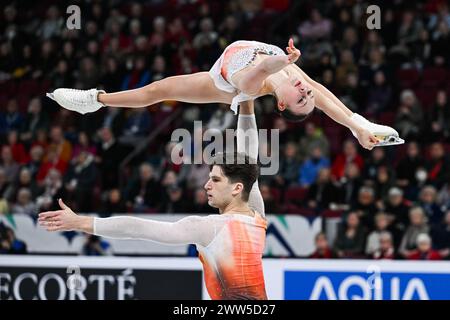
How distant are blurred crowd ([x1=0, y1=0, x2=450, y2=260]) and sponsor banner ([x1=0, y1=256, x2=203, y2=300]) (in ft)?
6.58

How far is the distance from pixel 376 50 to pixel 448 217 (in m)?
3.97

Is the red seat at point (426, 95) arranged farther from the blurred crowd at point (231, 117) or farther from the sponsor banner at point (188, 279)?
the sponsor banner at point (188, 279)

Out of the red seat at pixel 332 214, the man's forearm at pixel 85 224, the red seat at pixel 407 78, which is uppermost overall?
the red seat at pixel 407 78

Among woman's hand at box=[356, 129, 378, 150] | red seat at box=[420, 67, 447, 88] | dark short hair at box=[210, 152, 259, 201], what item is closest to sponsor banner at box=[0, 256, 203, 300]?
woman's hand at box=[356, 129, 378, 150]

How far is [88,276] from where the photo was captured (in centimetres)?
1024

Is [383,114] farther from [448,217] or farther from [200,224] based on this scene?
[200,224]

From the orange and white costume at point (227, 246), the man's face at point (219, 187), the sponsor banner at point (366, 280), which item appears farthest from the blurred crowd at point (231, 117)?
the man's face at point (219, 187)

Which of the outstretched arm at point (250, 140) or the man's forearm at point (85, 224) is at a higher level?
the outstretched arm at point (250, 140)

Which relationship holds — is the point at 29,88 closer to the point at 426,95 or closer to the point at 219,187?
the point at 426,95

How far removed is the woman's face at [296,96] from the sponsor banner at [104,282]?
150 inches

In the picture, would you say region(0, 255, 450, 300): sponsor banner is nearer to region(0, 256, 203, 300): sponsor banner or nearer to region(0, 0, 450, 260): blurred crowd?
region(0, 256, 203, 300): sponsor banner

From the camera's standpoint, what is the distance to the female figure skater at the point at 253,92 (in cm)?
658

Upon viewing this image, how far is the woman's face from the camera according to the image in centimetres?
671
